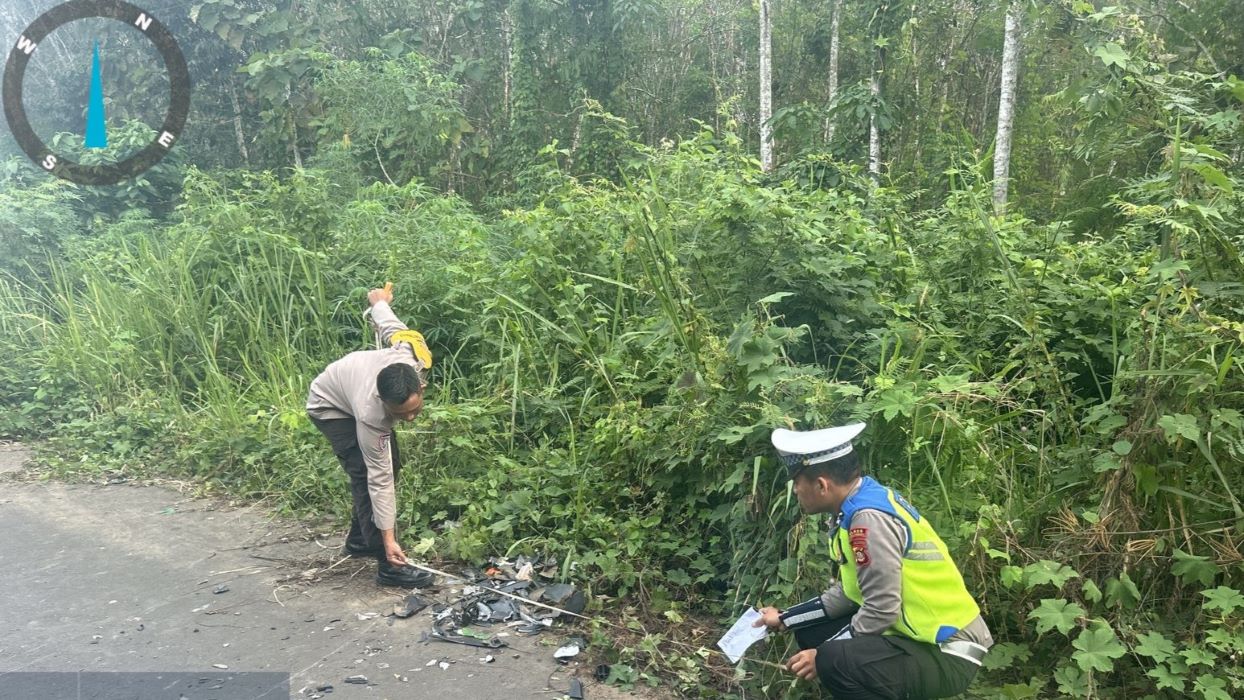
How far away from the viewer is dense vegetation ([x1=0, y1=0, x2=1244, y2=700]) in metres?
3.52

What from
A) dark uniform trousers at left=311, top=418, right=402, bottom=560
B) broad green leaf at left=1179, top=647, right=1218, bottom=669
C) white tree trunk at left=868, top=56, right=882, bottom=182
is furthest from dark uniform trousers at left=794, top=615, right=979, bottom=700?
white tree trunk at left=868, top=56, right=882, bottom=182

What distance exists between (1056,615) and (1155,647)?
355 millimetres

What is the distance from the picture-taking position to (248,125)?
14.2 meters

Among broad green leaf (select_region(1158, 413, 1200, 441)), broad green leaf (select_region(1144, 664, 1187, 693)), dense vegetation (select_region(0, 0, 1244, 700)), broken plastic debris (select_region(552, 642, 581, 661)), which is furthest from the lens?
broken plastic debris (select_region(552, 642, 581, 661))

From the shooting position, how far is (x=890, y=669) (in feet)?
9.32

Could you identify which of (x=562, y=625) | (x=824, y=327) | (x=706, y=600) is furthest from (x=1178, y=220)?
(x=562, y=625)

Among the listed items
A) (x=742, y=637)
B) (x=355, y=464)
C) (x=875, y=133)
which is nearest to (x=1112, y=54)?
(x=742, y=637)

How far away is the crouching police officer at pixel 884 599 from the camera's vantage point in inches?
111

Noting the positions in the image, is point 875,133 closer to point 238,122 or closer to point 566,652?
point 566,652

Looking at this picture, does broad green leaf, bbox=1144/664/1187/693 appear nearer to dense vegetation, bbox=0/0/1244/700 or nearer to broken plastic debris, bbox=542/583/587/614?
dense vegetation, bbox=0/0/1244/700

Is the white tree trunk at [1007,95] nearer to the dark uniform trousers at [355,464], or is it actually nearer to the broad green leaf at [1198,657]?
the broad green leaf at [1198,657]

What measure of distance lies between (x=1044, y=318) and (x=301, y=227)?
639 centimetres

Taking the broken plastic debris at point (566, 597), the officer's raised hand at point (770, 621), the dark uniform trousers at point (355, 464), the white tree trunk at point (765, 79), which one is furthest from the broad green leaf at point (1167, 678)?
the white tree trunk at point (765, 79)

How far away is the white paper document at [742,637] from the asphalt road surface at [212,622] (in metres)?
0.71
